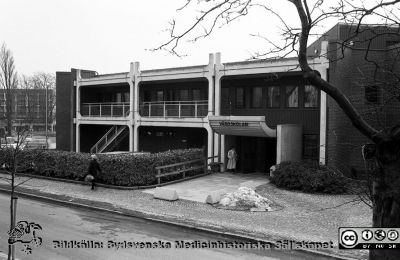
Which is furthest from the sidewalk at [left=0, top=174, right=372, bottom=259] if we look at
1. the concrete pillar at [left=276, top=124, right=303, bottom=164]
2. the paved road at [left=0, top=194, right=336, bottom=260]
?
the concrete pillar at [left=276, top=124, right=303, bottom=164]

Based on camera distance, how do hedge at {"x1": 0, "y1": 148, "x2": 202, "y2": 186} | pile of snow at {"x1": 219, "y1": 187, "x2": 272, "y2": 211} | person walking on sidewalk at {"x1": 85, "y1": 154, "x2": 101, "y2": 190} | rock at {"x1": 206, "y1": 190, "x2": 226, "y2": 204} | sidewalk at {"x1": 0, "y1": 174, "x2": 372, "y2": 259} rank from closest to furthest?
sidewalk at {"x1": 0, "y1": 174, "x2": 372, "y2": 259} → pile of snow at {"x1": 219, "y1": 187, "x2": 272, "y2": 211} → rock at {"x1": 206, "y1": 190, "x2": 226, "y2": 204} → person walking on sidewalk at {"x1": 85, "y1": 154, "x2": 101, "y2": 190} → hedge at {"x1": 0, "y1": 148, "x2": 202, "y2": 186}

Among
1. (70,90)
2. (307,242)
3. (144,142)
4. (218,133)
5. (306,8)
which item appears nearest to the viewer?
(306,8)

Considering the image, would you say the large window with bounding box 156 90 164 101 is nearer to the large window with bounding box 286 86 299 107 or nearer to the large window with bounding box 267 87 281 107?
the large window with bounding box 267 87 281 107

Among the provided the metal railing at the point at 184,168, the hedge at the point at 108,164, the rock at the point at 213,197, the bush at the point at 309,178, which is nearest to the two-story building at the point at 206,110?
the metal railing at the point at 184,168

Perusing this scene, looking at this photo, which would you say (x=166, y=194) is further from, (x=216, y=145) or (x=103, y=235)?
(x=216, y=145)

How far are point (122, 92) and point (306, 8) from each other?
96.6 feet

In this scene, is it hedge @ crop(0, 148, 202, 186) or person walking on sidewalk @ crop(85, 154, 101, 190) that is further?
hedge @ crop(0, 148, 202, 186)

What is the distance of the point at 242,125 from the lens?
70.2 feet

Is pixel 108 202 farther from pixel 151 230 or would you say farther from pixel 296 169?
pixel 296 169

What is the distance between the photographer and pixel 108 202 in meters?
15.6

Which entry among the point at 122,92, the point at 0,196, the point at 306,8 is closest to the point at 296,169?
the point at 0,196

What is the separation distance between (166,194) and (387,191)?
1238cm

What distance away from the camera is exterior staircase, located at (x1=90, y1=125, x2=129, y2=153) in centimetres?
2992

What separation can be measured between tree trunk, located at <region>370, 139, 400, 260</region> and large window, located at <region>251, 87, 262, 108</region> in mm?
20422
